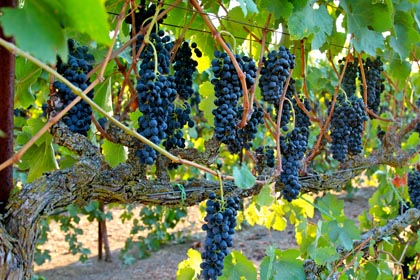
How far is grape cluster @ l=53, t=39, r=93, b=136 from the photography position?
1.53 m

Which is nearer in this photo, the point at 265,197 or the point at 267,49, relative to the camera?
the point at 265,197

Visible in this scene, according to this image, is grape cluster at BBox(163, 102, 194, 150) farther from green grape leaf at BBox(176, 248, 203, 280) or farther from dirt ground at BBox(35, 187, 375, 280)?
dirt ground at BBox(35, 187, 375, 280)

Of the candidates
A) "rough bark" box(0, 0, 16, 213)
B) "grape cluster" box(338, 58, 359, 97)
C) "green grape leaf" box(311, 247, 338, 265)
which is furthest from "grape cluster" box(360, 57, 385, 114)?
"rough bark" box(0, 0, 16, 213)

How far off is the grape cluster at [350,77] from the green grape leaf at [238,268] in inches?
42.8

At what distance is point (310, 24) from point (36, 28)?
1.43 meters

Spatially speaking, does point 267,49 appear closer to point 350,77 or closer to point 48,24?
point 350,77

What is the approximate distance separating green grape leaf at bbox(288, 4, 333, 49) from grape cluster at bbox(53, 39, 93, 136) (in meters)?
0.79

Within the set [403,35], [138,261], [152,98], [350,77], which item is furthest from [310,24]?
[138,261]

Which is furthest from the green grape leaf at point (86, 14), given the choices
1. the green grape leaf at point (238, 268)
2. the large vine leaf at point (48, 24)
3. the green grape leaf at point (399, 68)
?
the green grape leaf at point (399, 68)

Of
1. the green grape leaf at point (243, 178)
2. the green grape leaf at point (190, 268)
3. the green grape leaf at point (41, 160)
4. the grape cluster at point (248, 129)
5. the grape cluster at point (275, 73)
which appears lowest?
the green grape leaf at point (190, 268)

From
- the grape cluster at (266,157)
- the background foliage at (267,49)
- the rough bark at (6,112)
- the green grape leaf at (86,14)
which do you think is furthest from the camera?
the grape cluster at (266,157)

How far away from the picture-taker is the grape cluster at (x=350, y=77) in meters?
2.70

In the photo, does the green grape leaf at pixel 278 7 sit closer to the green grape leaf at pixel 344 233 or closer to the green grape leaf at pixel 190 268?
the green grape leaf at pixel 190 268

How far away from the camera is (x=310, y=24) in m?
1.94
